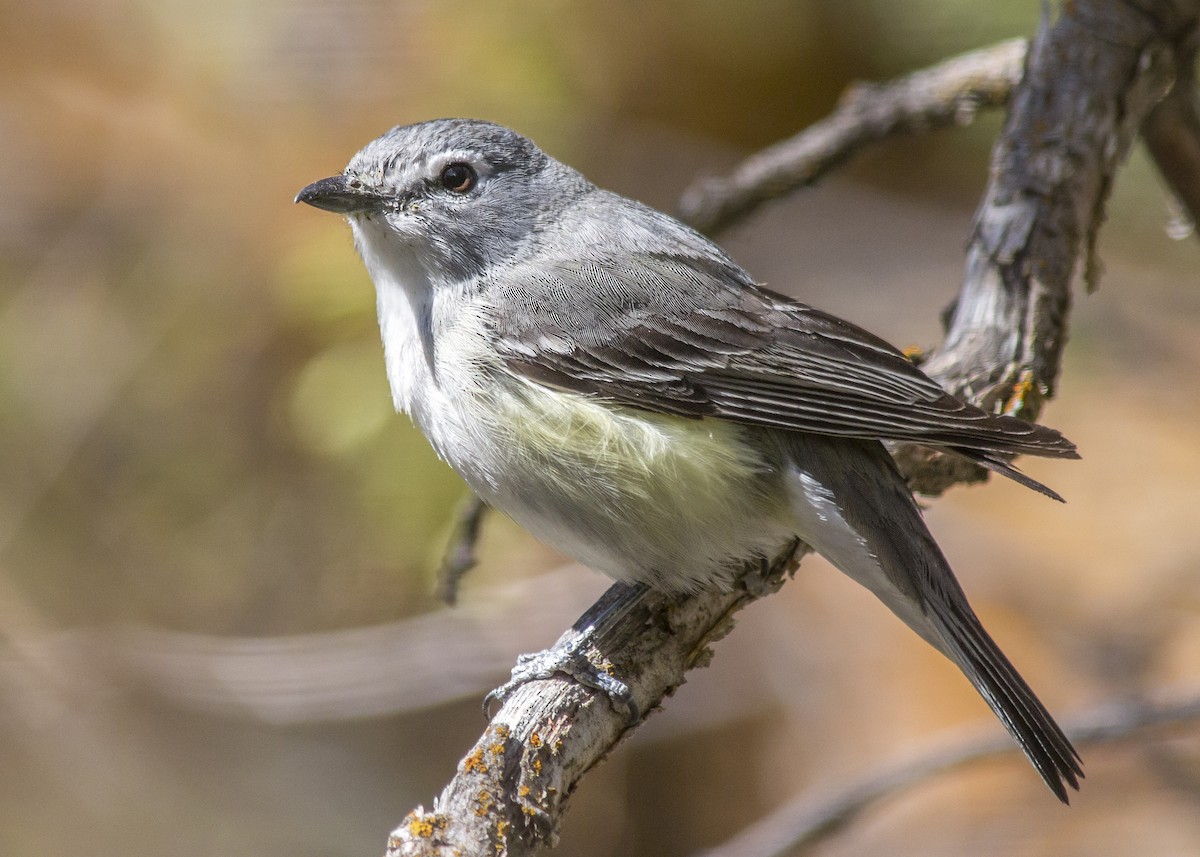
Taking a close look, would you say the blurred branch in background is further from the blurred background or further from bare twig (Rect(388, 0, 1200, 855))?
bare twig (Rect(388, 0, 1200, 855))

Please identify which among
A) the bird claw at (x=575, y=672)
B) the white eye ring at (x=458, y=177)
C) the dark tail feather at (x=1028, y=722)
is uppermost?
the white eye ring at (x=458, y=177)

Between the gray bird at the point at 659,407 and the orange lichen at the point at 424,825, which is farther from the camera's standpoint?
the gray bird at the point at 659,407

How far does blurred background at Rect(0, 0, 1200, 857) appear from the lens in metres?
4.81

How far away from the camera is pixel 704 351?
9.54 ft

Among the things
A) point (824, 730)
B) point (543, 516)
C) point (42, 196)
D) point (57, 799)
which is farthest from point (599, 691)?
point (42, 196)

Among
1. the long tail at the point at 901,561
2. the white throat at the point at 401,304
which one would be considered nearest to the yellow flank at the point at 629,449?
the long tail at the point at 901,561

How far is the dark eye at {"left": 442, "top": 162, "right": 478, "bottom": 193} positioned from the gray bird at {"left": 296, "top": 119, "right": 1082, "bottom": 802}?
18 mm

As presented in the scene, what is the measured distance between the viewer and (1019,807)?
513cm

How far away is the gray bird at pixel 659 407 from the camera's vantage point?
2.66 metres

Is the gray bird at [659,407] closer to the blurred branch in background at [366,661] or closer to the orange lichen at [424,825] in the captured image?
the orange lichen at [424,825]

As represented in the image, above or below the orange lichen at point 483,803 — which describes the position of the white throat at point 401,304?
above

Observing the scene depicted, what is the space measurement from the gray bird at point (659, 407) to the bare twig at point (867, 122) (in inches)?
30.1

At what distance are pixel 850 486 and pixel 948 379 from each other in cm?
55

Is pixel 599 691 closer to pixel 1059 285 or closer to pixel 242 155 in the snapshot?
pixel 1059 285
